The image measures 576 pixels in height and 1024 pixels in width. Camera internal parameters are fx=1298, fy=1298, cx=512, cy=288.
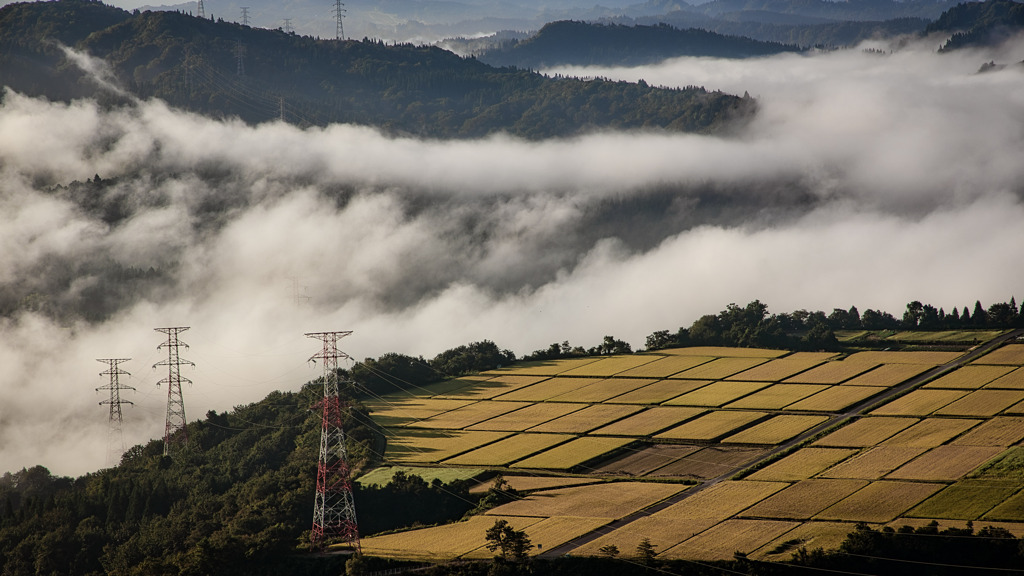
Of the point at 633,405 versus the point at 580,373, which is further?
the point at 580,373

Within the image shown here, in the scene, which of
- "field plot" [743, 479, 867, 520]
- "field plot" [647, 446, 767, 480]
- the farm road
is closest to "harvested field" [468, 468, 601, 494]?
"field plot" [647, 446, 767, 480]

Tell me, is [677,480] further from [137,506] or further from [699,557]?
[137,506]

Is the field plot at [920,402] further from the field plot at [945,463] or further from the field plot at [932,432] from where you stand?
the field plot at [945,463]

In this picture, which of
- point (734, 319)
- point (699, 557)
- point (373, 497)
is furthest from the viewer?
point (734, 319)

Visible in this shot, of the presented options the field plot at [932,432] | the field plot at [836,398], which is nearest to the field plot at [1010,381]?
the field plot at [836,398]

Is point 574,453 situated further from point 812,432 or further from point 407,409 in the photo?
point 407,409

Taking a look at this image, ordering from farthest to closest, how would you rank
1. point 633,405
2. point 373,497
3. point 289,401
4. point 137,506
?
1. point 289,401
2. point 633,405
3. point 137,506
4. point 373,497

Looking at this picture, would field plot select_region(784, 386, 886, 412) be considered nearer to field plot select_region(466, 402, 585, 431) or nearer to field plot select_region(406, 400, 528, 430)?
field plot select_region(466, 402, 585, 431)

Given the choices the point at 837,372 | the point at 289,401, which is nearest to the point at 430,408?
the point at 289,401
